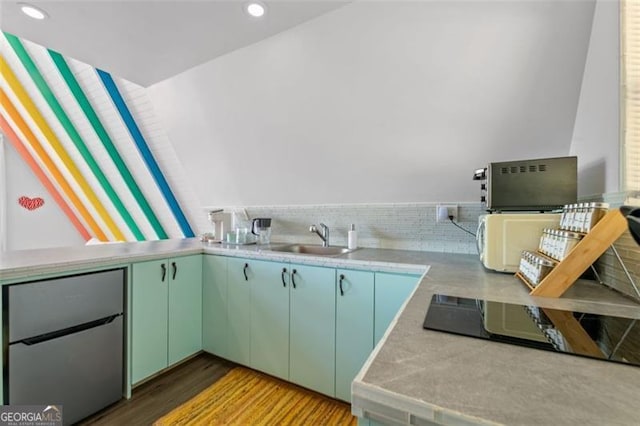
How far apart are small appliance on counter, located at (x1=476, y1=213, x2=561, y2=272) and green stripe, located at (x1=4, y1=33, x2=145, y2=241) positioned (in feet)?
14.7

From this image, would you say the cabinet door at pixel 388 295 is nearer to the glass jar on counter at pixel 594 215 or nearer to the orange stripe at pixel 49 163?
the glass jar on counter at pixel 594 215

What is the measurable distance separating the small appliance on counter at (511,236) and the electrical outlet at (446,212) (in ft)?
2.42

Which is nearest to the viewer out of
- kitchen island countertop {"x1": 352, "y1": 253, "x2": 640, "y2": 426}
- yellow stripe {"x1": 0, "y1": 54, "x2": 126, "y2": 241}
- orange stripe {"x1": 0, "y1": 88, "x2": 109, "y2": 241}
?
kitchen island countertop {"x1": 352, "y1": 253, "x2": 640, "y2": 426}

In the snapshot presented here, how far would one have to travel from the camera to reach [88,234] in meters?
5.14

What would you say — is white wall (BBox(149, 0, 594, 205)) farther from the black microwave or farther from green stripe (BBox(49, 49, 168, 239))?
green stripe (BBox(49, 49, 168, 239))

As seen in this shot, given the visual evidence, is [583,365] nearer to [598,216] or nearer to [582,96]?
[598,216]

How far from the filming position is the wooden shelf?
0.81 meters

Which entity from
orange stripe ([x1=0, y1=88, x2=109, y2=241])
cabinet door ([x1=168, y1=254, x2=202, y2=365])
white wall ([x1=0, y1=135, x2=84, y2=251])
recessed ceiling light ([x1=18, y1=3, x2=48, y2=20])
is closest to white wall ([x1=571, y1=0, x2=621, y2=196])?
cabinet door ([x1=168, y1=254, x2=202, y2=365])

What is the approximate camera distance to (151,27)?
171 centimetres

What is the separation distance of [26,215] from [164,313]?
15.9 ft

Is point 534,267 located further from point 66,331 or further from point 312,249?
point 66,331

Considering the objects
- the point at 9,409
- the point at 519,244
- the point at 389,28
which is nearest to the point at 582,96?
the point at 519,244

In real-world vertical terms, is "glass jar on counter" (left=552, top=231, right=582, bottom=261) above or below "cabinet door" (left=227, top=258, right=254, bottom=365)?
above

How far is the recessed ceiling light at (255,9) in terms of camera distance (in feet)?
4.98
